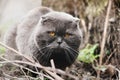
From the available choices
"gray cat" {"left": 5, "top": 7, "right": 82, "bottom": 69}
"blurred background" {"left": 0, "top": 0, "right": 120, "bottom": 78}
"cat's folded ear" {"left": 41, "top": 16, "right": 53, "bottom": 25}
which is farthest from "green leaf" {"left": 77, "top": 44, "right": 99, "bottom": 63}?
"cat's folded ear" {"left": 41, "top": 16, "right": 53, "bottom": 25}

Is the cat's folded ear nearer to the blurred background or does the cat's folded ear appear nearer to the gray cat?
the gray cat

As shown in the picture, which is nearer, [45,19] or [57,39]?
[57,39]

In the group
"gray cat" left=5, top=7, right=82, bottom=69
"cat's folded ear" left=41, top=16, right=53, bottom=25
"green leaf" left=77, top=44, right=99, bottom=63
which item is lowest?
"green leaf" left=77, top=44, right=99, bottom=63

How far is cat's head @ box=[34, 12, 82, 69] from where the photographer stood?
5625mm

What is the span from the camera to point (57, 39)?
5.57 meters

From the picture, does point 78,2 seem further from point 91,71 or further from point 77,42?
point 77,42

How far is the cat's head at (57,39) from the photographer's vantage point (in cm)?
562

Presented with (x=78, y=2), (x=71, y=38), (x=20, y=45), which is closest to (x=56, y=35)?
(x=71, y=38)

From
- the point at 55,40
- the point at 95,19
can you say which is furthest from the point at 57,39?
the point at 95,19

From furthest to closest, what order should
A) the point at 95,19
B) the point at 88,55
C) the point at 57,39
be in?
the point at 95,19
the point at 88,55
the point at 57,39

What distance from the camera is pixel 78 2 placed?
779cm

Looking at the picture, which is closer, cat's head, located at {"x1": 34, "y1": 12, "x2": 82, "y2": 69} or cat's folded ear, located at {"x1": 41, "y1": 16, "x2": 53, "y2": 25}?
cat's head, located at {"x1": 34, "y1": 12, "x2": 82, "y2": 69}

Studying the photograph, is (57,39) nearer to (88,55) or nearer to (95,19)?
(88,55)

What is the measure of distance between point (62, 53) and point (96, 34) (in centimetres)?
159
